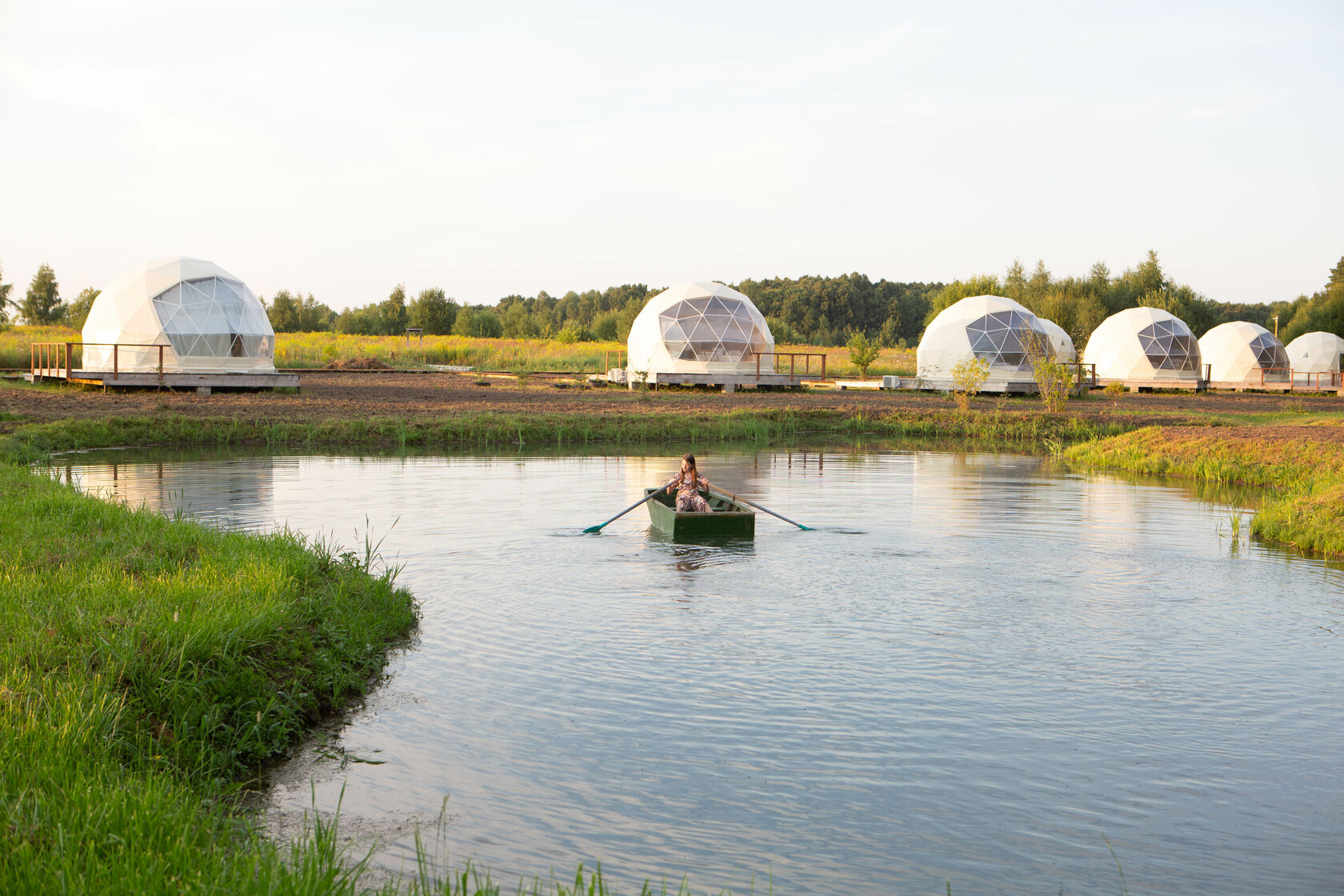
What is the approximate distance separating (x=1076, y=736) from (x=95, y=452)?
2202 cm

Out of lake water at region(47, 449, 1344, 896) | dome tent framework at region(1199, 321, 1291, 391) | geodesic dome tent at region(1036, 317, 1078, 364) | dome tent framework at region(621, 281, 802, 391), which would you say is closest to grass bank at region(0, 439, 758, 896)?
lake water at region(47, 449, 1344, 896)

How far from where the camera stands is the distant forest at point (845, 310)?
259 feet

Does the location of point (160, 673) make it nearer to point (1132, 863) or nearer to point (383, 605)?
point (383, 605)

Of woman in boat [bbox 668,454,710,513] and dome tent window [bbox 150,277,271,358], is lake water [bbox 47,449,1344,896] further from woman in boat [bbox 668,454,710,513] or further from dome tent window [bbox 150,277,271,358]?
dome tent window [bbox 150,277,271,358]

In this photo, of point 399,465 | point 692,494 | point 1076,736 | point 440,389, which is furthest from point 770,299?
point 1076,736

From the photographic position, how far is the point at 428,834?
573cm

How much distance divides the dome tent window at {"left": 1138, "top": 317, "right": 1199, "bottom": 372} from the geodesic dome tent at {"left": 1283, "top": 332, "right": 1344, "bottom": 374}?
18.4 metres

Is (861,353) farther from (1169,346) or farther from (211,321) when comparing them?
(211,321)

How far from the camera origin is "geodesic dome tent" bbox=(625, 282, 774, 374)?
50.2 meters

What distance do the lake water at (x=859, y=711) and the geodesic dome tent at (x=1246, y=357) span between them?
56.8m

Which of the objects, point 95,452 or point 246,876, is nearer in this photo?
point 246,876

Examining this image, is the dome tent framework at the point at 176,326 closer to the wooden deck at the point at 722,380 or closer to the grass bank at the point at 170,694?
the wooden deck at the point at 722,380

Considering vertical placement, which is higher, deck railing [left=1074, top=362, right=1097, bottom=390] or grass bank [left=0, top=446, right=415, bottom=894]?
deck railing [left=1074, top=362, right=1097, bottom=390]

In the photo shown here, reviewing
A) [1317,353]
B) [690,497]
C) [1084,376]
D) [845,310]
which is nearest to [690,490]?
[690,497]
